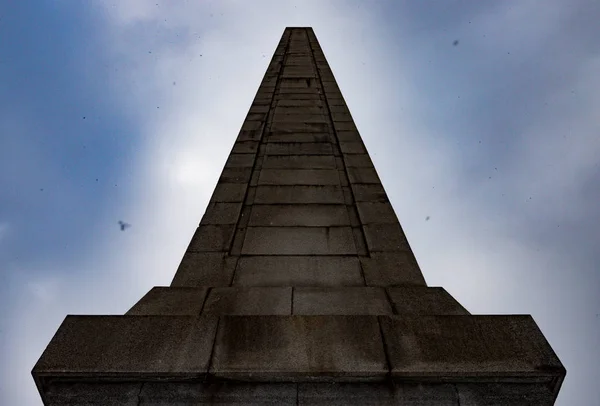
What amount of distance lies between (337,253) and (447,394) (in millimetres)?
2745

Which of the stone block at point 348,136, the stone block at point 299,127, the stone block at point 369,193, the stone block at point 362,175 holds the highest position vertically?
the stone block at point 299,127

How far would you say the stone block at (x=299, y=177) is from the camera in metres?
8.17

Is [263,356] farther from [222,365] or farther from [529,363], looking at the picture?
[529,363]

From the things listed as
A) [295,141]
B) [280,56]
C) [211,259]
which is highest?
[280,56]

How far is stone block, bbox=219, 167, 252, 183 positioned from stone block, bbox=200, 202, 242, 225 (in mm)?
804

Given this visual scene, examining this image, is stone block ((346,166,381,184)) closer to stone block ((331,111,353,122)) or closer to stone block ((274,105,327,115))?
stone block ((331,111,353,122))

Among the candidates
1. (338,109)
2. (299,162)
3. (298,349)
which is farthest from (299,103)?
(298,349)

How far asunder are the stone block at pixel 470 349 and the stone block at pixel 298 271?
1613 mm

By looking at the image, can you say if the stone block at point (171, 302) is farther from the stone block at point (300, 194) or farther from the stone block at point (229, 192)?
the stone block at point (300, 194)

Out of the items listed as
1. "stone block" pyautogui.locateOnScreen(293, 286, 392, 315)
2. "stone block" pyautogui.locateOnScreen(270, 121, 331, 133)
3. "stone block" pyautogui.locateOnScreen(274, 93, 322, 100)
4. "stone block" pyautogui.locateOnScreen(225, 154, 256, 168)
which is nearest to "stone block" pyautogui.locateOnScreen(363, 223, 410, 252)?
"stone block" pyautogui.locateOnScreen(293, 286, 392, 315)

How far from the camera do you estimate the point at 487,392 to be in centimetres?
→ 397

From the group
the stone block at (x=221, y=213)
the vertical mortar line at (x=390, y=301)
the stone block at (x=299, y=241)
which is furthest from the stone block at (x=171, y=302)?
the vertical mortar line at (x=390, y=301)

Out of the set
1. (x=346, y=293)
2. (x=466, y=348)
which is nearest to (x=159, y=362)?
(x=346, y=293)

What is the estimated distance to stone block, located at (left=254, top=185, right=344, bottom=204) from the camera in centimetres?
763
